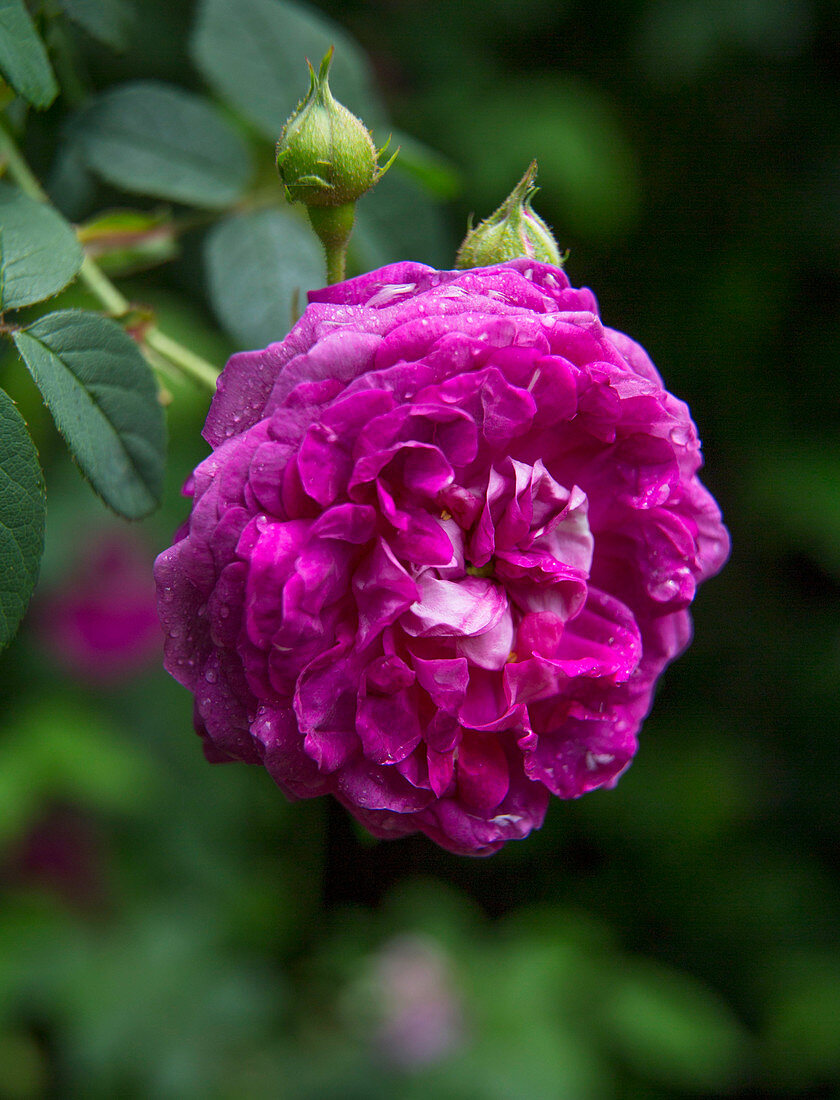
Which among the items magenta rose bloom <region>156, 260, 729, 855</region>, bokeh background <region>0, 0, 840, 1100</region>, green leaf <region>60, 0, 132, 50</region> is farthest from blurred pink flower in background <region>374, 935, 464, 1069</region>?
green leaf <region>60, 0, 132, 50</region>

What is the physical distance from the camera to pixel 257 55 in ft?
3.41

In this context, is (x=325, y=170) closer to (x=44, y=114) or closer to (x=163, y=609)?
(x=163, y=609)

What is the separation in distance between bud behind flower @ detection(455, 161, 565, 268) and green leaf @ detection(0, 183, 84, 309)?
0.90 ft

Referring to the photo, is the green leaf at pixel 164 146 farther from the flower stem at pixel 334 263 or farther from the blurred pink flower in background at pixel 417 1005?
the blurred pink flower in background at pixel 417 1005

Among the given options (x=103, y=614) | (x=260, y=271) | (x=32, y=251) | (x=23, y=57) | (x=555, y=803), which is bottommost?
(x=555, y=803)

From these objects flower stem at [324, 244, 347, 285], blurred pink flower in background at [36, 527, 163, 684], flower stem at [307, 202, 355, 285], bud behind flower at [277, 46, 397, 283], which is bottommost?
blurred pink flower in background at [36, 527, 163, 684]

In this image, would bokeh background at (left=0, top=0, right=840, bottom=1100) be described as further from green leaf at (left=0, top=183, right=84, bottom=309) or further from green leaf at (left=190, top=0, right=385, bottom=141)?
green leaf at (left=0, top=183, right=84, bottom=309)

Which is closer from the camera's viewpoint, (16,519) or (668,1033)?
(16,519)

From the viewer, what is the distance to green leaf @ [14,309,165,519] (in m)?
0.66

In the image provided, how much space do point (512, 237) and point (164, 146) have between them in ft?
1.49

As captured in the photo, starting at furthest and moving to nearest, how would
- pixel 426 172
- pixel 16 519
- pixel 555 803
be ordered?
pixel 555 803, pixel 426 172, pixel 16 519

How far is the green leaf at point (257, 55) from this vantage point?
103 centimetres

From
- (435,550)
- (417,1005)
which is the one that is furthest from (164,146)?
(417,1005)

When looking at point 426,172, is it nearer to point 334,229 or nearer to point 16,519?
point 334,229
